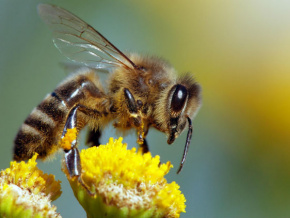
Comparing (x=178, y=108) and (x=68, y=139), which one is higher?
(x=178, y=108)

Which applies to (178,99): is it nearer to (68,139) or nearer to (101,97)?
(101,97)

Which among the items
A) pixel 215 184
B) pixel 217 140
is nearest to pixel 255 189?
pixel 215 184

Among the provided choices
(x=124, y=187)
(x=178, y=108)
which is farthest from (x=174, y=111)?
(x=124, y=187)

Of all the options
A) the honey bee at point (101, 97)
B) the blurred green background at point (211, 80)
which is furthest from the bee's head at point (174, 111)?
the blurred green background at point (211, 80)

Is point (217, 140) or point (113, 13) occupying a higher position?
point (113, 13)

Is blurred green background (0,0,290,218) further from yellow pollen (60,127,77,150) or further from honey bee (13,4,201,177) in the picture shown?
yellow pollen (60,127,77,150)

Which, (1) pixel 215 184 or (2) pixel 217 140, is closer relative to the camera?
(1) pixel 215 184

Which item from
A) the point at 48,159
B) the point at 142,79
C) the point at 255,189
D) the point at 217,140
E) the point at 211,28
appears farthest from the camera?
the point at 211,28

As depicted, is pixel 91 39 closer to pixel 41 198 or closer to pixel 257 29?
pixel 41 198
